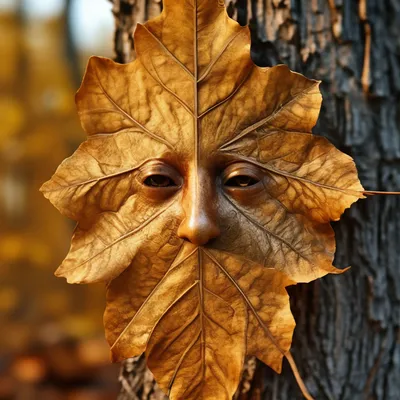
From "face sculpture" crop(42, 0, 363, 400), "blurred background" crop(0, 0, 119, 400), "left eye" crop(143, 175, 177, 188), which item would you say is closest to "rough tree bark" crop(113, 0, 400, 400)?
"face sculpture" crop(42, 0, 363, 400)

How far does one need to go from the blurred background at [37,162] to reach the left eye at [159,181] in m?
2.26

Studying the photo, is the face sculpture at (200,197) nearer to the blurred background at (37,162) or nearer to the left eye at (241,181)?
the left eye at (241,181)

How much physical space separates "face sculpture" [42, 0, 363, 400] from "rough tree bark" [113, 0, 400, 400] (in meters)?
0.12

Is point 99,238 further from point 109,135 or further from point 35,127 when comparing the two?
point 35,127

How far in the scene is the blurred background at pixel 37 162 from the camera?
3.59 m

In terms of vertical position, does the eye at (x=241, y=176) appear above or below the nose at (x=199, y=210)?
above

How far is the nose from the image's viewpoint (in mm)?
687

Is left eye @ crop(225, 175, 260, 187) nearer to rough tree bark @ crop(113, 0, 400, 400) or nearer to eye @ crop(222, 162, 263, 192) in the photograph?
eye @ crop(222, 162, 263, 192)

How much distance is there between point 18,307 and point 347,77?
4.24m

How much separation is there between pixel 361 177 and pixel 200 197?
297mm

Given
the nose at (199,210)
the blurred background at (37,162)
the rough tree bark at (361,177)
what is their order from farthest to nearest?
the blurred background at (37,162) < the rough tree bark at (361,177) < the nose at (199,210)

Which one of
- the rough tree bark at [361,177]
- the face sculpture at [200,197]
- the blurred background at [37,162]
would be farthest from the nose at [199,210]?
the blurred background at [37,162]

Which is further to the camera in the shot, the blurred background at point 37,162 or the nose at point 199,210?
the blurred background at point 37,162

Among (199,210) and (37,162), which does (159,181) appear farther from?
(37,162)
